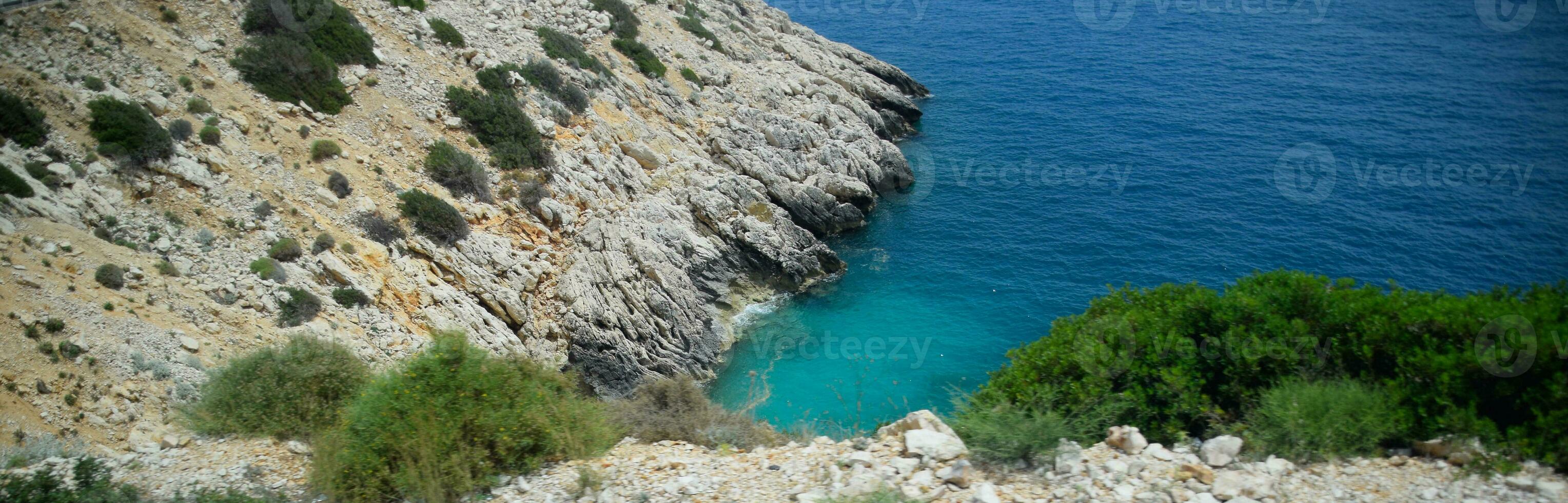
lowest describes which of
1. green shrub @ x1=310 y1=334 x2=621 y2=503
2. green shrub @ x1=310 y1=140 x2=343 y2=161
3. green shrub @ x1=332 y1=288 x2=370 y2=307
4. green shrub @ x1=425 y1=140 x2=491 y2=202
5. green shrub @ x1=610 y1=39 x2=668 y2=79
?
green shrub @ x1=332 y1=288 x2=370 y2=307

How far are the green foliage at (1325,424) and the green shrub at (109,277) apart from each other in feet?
77.4

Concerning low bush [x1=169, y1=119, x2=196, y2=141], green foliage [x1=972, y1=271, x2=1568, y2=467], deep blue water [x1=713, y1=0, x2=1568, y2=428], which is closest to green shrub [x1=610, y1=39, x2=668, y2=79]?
deep blue water [x1=713, y1=0, x2=1568, y2=428]

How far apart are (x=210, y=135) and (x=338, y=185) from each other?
12.2 ft

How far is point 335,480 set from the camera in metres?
11.5

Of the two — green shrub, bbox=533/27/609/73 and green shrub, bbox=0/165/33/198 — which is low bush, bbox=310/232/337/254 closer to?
green shrub, bbox=0/165/33/198

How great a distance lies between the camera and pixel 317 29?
31.2m

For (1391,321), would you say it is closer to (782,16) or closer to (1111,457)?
(1111,457)

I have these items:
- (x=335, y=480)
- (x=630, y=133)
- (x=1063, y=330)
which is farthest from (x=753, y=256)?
(x=335, y=480)

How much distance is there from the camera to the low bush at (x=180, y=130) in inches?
941

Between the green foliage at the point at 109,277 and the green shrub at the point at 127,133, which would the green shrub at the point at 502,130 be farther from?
the green foliage at the point at 109,277

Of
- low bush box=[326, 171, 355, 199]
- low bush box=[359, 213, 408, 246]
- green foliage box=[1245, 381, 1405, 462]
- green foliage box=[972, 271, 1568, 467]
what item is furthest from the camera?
low bush box=[326, 171, 355, 199]

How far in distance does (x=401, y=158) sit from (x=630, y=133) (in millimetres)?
10483

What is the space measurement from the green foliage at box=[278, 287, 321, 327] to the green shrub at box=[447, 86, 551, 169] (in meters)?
10.3

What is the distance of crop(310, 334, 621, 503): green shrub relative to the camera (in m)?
11.5
